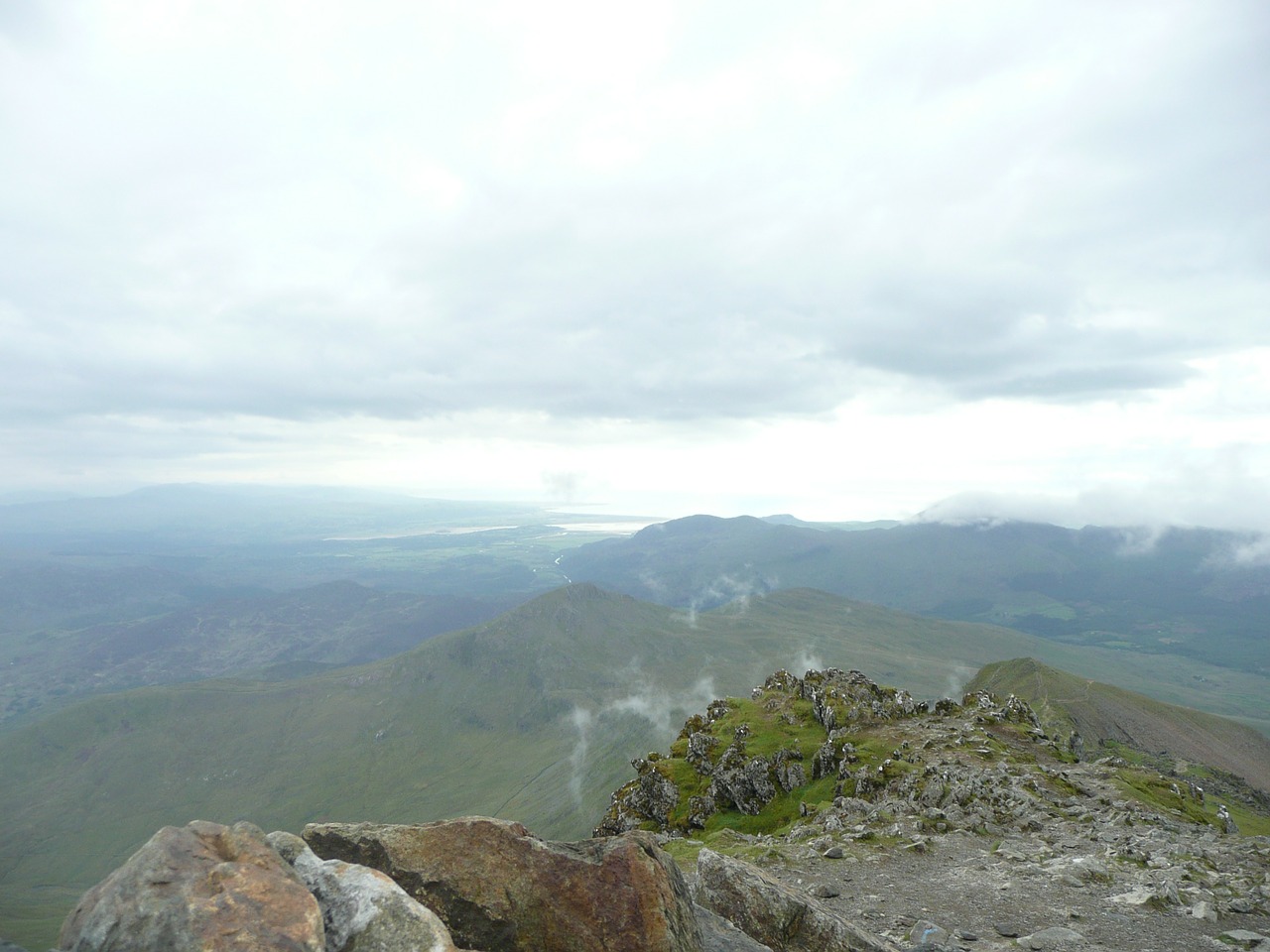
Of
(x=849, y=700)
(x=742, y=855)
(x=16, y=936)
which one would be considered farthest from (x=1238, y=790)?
(x=16, y=936)

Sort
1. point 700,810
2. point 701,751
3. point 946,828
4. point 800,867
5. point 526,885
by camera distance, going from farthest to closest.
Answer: point 701,751, point 700,810, point 946,828, point 800,867, point 526,885

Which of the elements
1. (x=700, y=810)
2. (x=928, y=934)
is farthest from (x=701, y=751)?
(x=928, y=934)

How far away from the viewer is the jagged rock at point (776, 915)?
1716 centimetres

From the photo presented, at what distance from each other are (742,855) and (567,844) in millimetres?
30756

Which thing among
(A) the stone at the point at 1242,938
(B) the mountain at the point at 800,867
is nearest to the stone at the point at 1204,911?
(B) the mountain at the point at 800,867

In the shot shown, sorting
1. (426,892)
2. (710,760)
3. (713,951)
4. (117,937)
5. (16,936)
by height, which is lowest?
(16,936)

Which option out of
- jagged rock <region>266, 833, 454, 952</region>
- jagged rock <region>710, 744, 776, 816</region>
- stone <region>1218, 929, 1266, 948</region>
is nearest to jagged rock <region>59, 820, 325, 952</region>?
jagged rock <region>266, 833, 454, 952</region>

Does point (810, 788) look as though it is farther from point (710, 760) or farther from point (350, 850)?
point (350, 850)

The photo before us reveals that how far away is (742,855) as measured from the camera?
39656 millimetres

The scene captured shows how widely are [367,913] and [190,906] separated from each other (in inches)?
107

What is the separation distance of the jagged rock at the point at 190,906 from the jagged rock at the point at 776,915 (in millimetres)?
13207

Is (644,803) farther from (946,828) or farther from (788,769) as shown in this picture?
(946,828)

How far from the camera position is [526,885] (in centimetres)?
1346

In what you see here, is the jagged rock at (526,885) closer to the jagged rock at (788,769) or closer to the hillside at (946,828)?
the hillside at (946,828)
